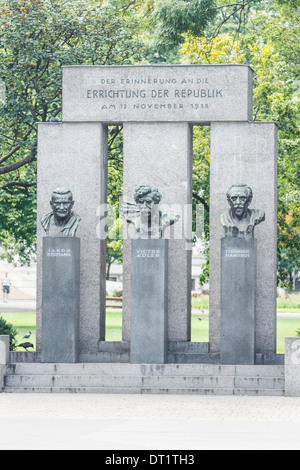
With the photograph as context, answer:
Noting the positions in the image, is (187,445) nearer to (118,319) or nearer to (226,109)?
(226,109)

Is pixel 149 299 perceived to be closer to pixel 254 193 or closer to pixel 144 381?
pixel 144 381

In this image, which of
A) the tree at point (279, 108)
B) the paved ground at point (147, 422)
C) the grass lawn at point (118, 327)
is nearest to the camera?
the paved ground at point (147, 422)

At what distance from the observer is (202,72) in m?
20.9

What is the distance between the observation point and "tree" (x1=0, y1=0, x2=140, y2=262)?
2864 cm

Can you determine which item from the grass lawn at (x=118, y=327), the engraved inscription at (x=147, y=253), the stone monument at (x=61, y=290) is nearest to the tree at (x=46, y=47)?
the grass lawn at (x=118, y=327)

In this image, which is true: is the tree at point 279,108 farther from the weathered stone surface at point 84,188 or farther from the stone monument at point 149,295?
the stone monument at point 149,295

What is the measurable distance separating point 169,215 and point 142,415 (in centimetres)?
546

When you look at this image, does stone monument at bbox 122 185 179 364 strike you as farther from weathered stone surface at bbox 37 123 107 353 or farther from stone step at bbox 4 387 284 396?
weathered stone surface at bbox 37 123 107 353

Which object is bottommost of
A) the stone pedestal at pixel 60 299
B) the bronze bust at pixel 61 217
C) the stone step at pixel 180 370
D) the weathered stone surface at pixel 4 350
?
the stone step at pixel 180 370

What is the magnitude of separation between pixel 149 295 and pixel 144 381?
1.66 metres

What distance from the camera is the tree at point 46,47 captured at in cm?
2864

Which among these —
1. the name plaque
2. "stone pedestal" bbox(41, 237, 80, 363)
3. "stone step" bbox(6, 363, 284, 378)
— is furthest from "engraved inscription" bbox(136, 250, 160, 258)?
the name plaque

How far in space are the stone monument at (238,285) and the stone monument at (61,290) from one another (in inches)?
111

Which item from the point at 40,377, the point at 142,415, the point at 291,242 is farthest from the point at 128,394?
the point at 291,242
